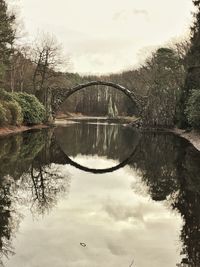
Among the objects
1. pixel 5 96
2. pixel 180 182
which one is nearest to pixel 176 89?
pixel 5 96

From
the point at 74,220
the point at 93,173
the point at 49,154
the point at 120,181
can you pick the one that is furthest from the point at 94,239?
the point at 49,154

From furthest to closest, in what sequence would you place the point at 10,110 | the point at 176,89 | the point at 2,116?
the point at 176,89 < the point at 10,110 < the point at 2,116

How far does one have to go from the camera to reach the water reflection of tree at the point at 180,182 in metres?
7.22

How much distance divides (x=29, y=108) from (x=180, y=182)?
2813 centimetres

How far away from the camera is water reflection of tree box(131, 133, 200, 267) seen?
7222mm

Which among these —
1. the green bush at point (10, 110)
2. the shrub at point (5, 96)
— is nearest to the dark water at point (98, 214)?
the green bush at point (10, 110)

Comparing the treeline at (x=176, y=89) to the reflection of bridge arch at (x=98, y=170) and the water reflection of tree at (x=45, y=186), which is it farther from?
the water reflection of tree at (x=45, y=186)

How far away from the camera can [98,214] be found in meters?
9.04

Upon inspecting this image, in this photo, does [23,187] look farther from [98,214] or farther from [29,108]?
[29,108]

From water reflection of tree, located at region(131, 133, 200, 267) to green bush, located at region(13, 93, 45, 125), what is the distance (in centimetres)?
1816

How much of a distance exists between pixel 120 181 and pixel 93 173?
2.19 meters

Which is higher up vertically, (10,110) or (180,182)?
(10,110)

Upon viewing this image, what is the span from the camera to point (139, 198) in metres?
10.9

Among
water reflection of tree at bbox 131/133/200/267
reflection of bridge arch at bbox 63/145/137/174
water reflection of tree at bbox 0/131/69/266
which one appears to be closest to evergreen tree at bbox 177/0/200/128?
water reflection of tree at bbox 131/133/200/267
